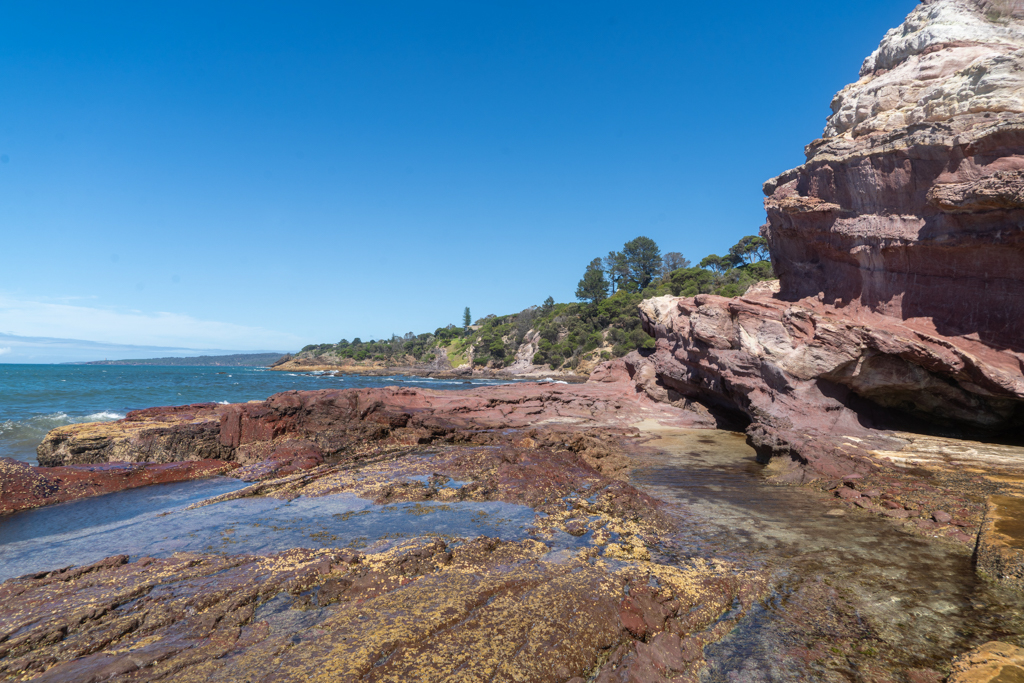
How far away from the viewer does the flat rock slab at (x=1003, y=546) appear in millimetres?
5125

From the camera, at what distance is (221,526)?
277 inches

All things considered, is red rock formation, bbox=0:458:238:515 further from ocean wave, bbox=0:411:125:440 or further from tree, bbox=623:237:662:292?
tree, bbox=623:237:662:292

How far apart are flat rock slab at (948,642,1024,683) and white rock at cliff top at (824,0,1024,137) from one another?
507 inches

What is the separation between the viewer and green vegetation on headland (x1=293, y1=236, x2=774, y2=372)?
177 ft

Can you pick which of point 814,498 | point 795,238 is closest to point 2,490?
point 814,498

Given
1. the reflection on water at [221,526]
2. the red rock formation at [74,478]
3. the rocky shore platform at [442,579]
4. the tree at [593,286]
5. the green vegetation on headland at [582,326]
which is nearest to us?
the rocky shore platform at [442,579]

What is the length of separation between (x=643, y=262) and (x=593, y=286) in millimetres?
9265

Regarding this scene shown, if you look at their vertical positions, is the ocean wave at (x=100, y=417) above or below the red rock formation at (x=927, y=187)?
below

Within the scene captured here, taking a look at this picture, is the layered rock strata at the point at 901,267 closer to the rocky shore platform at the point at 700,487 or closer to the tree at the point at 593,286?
the rocky shore platform at the point at 700,487

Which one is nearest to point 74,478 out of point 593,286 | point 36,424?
point 36,424

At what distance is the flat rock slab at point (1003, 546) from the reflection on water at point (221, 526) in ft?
15.3

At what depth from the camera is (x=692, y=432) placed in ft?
54.3

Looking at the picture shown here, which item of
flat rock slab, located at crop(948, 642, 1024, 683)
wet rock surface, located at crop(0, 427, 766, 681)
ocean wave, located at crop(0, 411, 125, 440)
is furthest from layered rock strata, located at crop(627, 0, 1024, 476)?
ocean wave, located at crop(0, 411, 125, 440)

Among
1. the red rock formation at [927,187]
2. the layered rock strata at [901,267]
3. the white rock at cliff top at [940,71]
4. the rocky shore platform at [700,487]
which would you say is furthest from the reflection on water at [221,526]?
the white rock at cliff top at [940,71]
